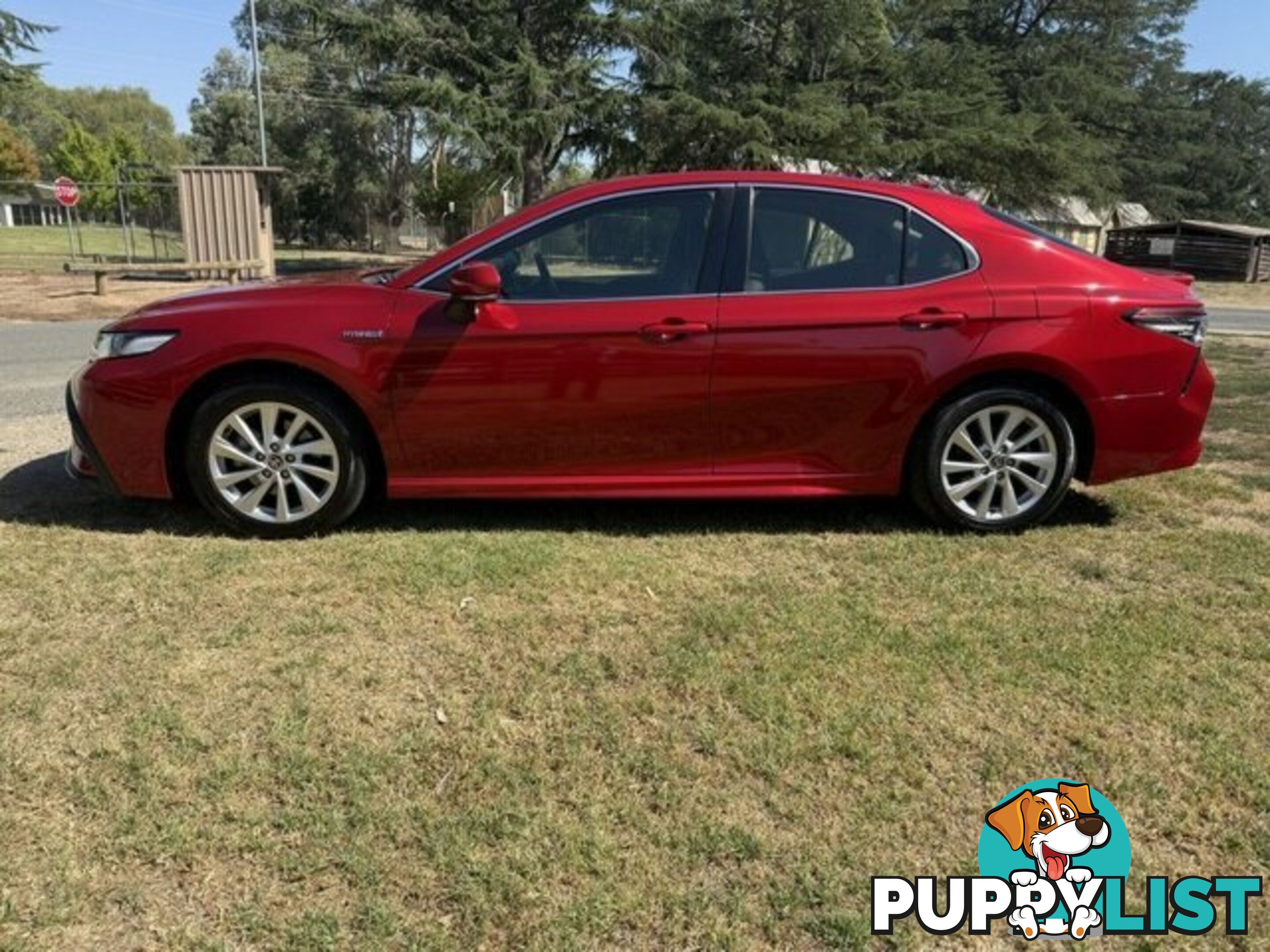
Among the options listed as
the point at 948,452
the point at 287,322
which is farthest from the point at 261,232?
the point at 948,452

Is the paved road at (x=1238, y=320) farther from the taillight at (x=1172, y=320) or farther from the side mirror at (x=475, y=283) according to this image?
the side mirror at (x=475, y=283)

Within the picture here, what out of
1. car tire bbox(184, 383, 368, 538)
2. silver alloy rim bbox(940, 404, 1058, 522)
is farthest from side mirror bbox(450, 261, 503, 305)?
silver alloy rim bbox(940, 404, 1058, 522)

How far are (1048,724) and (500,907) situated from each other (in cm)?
171

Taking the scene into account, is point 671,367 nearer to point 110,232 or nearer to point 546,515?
point 546,515

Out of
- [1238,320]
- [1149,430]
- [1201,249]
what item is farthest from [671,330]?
[1201,249]

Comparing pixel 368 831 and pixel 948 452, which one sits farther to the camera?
pixel 948 452

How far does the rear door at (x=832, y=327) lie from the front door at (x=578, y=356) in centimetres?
14

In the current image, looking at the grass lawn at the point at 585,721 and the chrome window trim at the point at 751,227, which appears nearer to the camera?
the grass lawn at the point at 585,721

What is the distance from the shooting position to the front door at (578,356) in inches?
161

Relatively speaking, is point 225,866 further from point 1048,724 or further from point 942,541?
point 942,541

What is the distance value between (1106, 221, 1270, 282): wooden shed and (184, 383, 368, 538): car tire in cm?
4143

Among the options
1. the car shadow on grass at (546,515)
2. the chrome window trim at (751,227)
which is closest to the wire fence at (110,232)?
the car shadow on grass at (546,515)

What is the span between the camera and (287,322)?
13.5 feet

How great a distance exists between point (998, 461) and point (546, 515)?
2.11m
